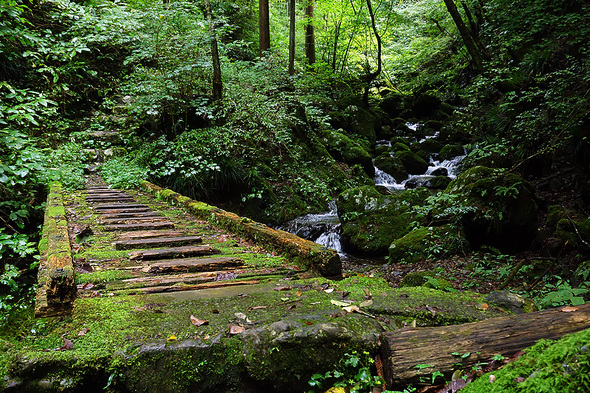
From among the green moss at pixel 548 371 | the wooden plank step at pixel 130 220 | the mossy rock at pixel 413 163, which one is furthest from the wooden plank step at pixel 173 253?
the mossy rock at pixel 413 163

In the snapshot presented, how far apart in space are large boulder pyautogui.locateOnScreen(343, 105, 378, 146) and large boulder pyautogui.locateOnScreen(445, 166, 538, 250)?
33.0 ft

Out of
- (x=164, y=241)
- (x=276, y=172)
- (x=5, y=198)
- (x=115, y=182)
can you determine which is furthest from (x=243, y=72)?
(x=164, y=241)

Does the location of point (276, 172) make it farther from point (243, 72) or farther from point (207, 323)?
point (207, 323)

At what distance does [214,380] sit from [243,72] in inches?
462

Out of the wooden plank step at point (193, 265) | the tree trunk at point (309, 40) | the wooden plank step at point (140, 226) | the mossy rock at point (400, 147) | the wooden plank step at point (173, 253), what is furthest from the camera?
the tree trunk at point (309, 40)

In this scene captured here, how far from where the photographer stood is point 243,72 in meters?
12.1

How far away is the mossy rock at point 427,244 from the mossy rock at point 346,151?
6.45 meters

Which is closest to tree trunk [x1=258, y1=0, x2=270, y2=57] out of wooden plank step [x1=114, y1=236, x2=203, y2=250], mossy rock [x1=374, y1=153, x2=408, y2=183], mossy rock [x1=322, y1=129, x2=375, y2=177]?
mossy rock [x1=322, y1=129, x2=375, y2=177]

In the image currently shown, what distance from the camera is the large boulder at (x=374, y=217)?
8.32 meters

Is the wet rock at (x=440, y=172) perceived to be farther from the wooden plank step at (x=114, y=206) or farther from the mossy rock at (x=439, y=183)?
the wooden plank step at (x=114, y=206)

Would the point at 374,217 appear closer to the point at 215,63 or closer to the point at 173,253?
the point at 173,253

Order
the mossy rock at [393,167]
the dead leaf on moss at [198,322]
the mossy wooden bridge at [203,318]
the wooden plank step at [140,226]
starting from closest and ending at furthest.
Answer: the mossy wooden bridge at [203,318] → the dead leaf on moss at [198,322] → the wooden plank step at [140,226] → the mossy rock at [393,167]

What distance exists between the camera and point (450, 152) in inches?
615

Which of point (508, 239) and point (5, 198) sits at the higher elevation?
point (5, 198)
